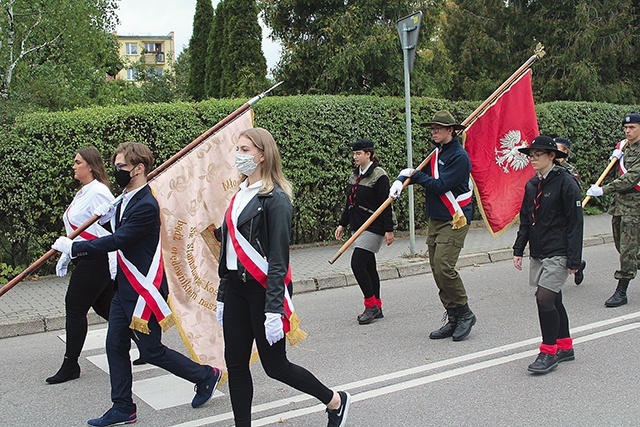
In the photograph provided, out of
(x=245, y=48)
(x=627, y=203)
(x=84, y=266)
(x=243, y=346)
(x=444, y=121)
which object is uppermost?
(x=245, y=48)

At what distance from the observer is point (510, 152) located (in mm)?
7105

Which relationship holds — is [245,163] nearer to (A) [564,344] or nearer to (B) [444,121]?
(B) [444,121]

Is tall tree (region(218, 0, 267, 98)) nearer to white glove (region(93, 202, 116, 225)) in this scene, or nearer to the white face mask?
white glove (region(93, 202, 116, 225))

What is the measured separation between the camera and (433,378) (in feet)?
17.4

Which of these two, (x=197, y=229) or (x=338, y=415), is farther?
(x=197, y=229)

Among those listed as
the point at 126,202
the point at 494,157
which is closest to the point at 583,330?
the point at 494,157

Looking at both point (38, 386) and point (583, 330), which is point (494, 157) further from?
point (38, 386)

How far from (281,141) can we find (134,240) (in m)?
7.08

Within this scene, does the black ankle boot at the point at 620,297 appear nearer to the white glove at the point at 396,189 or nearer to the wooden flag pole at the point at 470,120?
the wooden flag pole at the point at 470,120

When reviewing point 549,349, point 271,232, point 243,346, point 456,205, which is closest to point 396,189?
point 456,205

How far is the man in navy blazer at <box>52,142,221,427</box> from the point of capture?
4.44 meters

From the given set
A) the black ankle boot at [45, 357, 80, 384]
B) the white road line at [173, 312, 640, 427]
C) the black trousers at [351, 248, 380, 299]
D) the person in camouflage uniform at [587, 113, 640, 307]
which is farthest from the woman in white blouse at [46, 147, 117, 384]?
the person in camouflage uniform at [587, 113, 640, 307]

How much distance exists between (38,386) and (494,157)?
476 centimetres

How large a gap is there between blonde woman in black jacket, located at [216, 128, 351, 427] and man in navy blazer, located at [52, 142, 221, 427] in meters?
0.74
